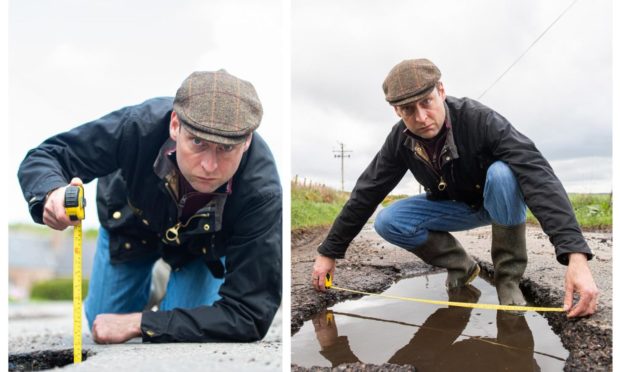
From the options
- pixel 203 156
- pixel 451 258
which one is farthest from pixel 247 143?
pixel 451 258

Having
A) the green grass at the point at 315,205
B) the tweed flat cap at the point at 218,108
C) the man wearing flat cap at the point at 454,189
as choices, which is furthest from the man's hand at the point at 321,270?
the tweed flat cap at the point at 218,108

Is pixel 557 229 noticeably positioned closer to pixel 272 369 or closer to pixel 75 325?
pixel 272 369

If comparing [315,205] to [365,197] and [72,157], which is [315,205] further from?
[72,157]

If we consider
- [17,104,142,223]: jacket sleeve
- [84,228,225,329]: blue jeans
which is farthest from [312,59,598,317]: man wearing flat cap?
[17,104,142,223]: jacket sleeve

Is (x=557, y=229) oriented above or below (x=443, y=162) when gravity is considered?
below

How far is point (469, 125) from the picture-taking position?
1.40 meters

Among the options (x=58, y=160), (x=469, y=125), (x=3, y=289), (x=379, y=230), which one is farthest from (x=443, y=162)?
(x=3, y=289)

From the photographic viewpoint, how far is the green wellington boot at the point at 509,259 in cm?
144

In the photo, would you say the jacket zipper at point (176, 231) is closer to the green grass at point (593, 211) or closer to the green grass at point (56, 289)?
the green grass at point (56, 289)

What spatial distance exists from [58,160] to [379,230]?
1.05 m

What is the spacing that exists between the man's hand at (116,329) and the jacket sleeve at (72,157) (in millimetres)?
333

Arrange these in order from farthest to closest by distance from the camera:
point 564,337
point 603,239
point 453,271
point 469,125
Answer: point 453,271 < point 603,239 < point 469,125 < point 564,337

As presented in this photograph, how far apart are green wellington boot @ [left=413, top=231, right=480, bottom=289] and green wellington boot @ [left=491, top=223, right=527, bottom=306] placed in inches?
5.9

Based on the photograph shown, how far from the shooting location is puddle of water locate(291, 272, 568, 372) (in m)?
1.07
